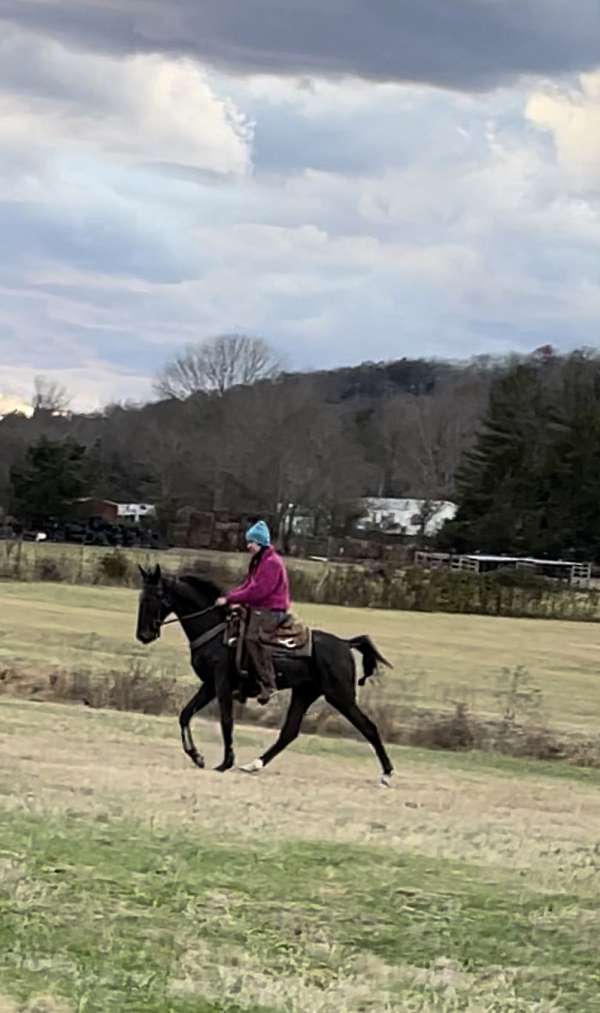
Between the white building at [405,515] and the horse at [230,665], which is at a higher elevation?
the white building at [405,515]

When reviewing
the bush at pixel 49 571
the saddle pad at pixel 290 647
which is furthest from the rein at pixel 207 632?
the bush at pixel 49 571

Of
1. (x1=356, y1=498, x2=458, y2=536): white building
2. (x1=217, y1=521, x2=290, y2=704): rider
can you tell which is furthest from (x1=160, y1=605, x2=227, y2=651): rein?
(x1=356, y1=498, x2=458, y2=536): white building

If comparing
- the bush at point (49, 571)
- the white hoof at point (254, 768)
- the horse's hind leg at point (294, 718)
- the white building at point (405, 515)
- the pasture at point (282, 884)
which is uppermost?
the white building at point (405, 515)

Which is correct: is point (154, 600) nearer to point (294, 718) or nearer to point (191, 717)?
point (191, 717)

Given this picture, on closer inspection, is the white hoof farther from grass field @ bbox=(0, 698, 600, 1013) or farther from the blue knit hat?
the blue knit hat

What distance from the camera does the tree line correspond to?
98312 mm

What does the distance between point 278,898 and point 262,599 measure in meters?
7.16

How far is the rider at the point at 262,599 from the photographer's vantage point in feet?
52.3

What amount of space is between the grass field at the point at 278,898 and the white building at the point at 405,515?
336 ft

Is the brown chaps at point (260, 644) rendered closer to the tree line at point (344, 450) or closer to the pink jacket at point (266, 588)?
the pink jacket at point (266, 588)

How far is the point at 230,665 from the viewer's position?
1638 cm

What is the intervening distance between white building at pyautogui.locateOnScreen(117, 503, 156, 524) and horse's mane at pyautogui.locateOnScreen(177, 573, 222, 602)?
99526mm

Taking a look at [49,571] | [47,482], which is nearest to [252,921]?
[49,571]

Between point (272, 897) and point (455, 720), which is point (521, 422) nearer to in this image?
point (455, 720)
